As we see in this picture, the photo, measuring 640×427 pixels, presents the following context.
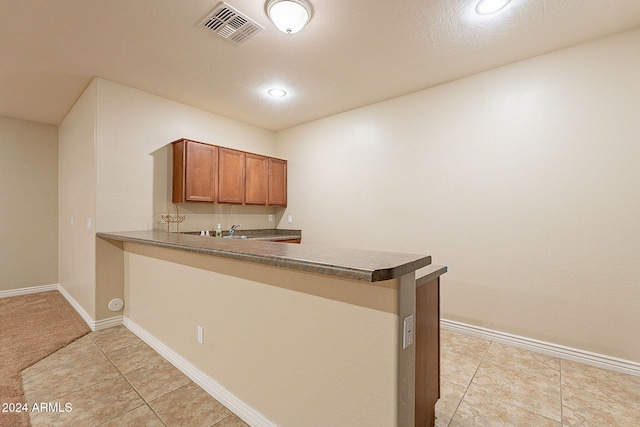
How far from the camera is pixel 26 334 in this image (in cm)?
292

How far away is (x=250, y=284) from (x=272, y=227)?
3.41 metres

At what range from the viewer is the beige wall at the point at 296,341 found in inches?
45.3

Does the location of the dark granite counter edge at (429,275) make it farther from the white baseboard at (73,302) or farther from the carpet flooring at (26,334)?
the white baseboard at (73,302)

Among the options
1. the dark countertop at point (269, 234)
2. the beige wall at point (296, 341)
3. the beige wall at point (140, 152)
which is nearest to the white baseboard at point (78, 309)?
the beige wall at point (140, 152)

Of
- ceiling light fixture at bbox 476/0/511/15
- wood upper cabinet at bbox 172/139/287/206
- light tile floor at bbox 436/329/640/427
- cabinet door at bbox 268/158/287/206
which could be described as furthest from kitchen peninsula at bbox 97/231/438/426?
cabinet door at bbox 268/158/287/206

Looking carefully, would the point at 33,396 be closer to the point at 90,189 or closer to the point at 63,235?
the point at 90,189

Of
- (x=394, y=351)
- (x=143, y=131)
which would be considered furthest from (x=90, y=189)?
(x=394, y=351)

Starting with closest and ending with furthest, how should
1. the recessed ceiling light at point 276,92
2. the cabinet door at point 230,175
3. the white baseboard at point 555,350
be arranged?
the white baseboard at point 555,350 < the recessed ceiling light at point 276,92 < the cabinet door at point 230,175

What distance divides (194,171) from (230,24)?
1.87 meters

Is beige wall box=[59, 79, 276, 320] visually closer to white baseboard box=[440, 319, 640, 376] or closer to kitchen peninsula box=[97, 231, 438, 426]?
kitchen peninsula box=[97, 231, 438, 426]

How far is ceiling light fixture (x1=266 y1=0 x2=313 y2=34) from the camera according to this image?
77.3 inches

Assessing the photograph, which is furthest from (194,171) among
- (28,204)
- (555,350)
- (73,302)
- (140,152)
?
(555,350)

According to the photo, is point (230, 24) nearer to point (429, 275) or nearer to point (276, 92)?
point (276, 92)

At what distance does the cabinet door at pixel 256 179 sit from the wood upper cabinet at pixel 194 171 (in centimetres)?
54
